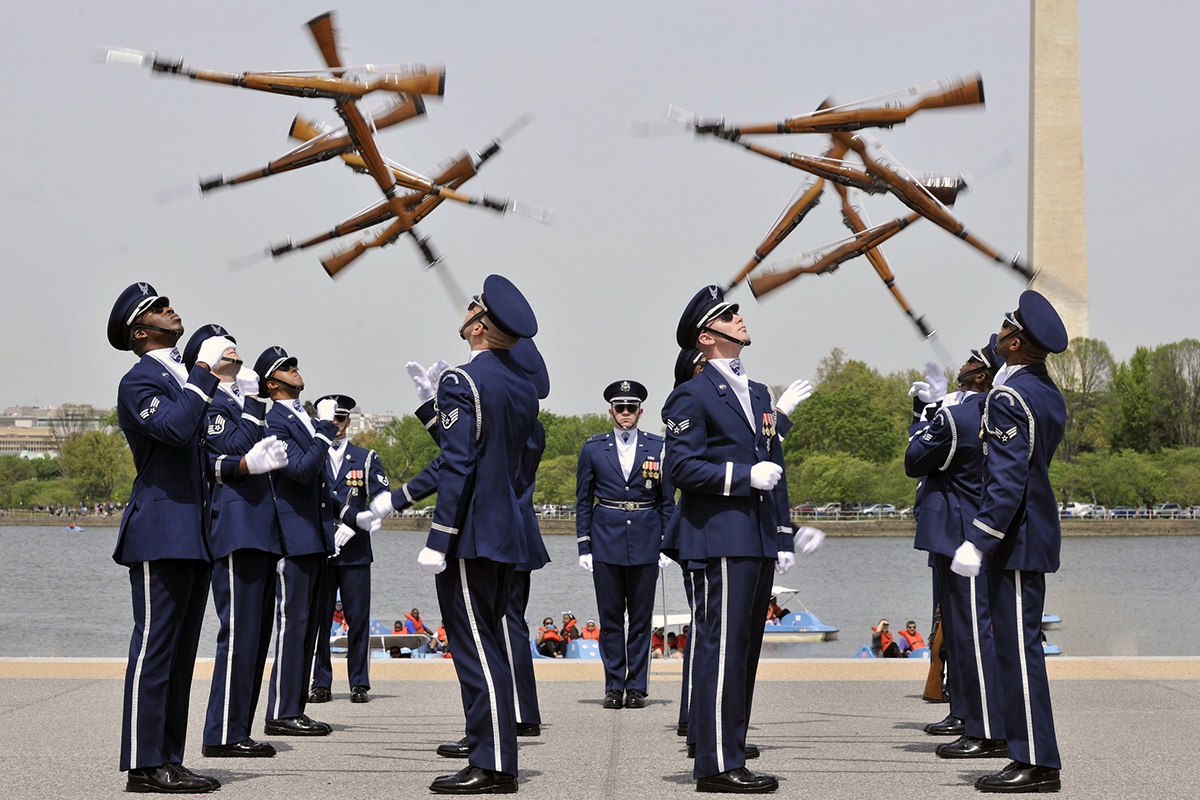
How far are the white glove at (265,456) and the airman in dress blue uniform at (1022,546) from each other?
10.7 ft

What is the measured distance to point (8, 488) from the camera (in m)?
136

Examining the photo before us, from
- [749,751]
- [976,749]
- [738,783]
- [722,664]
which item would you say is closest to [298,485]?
[749,751]

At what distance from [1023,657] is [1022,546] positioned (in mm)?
499

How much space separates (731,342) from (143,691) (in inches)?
123

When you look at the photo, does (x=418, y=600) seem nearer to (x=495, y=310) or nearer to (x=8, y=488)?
(x=495, y=310)

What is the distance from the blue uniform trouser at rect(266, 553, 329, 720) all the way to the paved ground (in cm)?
36

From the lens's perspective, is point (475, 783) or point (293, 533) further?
point (293, 533)

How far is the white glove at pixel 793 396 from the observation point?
7.89 meters

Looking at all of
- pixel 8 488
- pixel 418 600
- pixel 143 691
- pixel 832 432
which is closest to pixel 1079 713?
pixel 143 691

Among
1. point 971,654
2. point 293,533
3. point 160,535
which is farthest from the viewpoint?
point 293,533

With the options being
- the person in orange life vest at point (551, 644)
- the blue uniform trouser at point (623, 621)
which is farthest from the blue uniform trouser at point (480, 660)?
the person in orange life vest at point (551, 644)

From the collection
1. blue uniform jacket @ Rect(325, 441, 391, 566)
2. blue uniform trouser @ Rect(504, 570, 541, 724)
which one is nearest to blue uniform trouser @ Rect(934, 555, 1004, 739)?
blue uniform trouser @ Rect(504, 570, 541, 724)

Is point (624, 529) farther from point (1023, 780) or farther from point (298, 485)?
point (1023, 780)

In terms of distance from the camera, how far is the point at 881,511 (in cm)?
8981
